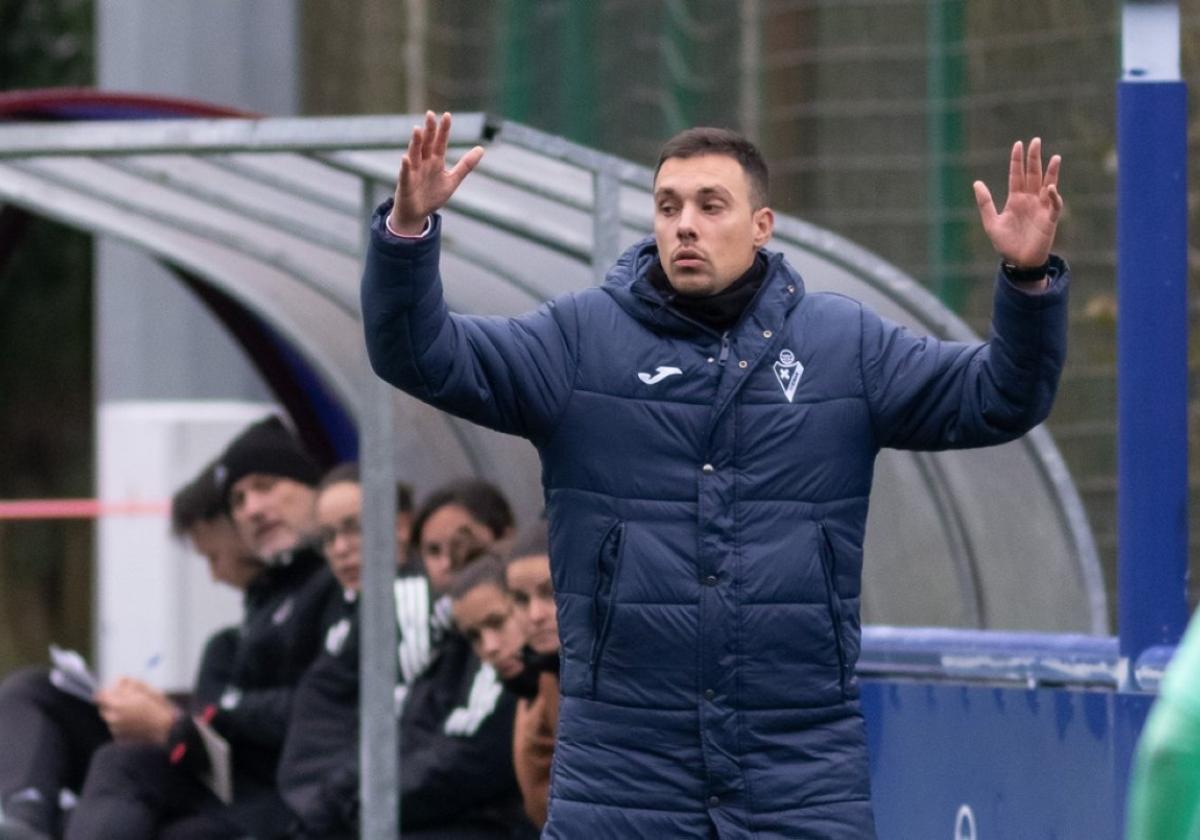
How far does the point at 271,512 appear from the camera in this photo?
7426 mm

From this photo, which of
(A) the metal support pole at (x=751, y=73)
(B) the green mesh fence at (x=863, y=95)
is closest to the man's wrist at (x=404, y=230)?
(B) the green mesh fence at (x=863, y=95)

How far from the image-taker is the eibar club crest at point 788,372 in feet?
13.7

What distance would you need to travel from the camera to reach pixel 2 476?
16.2m

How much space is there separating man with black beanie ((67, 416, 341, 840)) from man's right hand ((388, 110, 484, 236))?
9.67ft

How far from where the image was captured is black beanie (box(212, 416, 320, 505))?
7.50 meters

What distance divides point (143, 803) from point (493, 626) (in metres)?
1.25

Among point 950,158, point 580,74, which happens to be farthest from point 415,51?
point 950,158

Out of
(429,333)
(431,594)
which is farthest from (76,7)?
(429,333)

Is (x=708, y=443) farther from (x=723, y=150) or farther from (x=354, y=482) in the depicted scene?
(x=354, y=482)

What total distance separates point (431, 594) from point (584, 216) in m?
0.97

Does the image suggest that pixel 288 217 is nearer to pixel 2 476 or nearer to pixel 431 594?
pixel 431 594

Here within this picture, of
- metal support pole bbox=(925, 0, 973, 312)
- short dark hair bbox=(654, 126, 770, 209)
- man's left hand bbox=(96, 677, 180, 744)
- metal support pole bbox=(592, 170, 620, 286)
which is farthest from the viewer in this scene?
metal support pole bbox=(925, 0, 973, 312)

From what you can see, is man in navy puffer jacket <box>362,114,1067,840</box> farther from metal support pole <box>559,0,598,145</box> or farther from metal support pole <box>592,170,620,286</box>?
metal support pole <box>559,0,598,145</box>

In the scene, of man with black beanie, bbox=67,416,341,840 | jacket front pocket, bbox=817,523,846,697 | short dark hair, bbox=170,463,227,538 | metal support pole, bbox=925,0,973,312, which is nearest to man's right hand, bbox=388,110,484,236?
jacket front pocket, bbox=817,523,846,697
